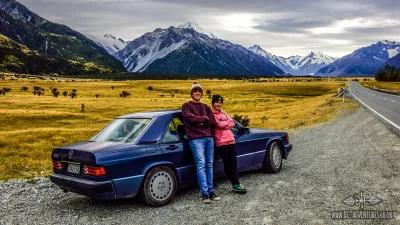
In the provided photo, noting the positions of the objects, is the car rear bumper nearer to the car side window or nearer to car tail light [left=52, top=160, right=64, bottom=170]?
car tail light [left=52, top=160, right=64, bottom=170]

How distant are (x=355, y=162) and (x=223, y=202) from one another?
4.97 m

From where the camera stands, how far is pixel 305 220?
584cm

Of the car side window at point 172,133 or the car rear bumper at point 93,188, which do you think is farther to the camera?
the car side window at point 172,133

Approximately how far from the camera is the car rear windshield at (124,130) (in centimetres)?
709

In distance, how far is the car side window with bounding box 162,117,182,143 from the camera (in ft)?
23.8

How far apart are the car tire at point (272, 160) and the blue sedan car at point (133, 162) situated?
1.71 meters

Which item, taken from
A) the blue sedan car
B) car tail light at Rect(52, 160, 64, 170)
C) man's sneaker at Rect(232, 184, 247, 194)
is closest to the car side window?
the blue sedan car

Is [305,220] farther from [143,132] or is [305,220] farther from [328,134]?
[328,134]

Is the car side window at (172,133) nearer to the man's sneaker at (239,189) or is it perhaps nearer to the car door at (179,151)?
the car door at (179,151)

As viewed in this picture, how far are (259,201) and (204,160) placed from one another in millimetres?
1323

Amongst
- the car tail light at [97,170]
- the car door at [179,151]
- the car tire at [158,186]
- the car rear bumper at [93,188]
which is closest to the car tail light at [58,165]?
the car rear bumper at [93,188]

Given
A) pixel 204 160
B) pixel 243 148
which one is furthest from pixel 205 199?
pixel 243 148

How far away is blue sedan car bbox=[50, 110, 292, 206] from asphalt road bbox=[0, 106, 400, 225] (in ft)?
1.44

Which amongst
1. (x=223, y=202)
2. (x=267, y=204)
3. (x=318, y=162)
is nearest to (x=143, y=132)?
(x=223, y=202)
